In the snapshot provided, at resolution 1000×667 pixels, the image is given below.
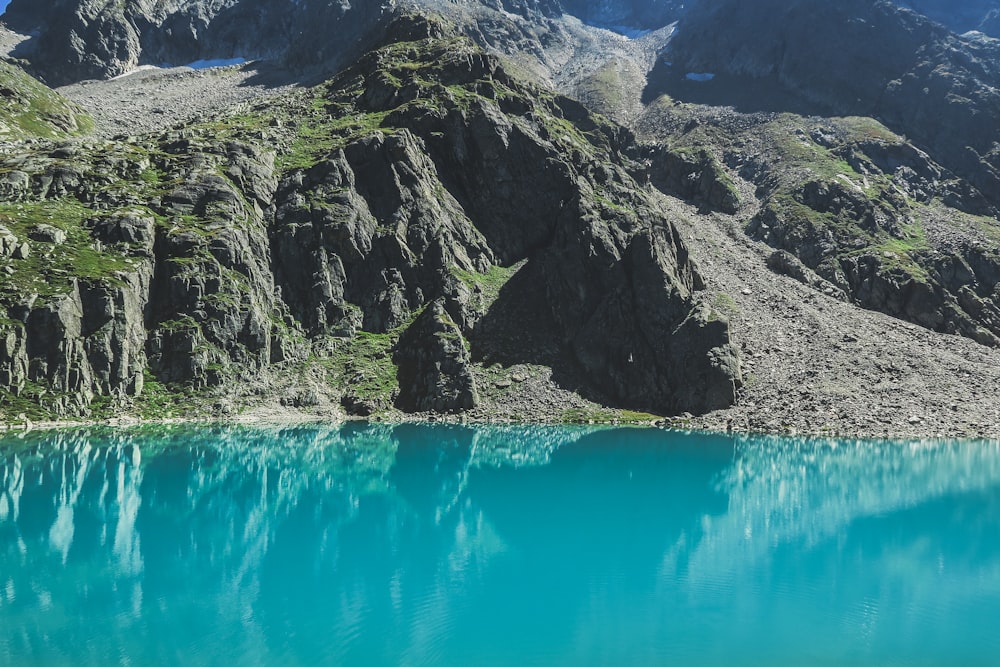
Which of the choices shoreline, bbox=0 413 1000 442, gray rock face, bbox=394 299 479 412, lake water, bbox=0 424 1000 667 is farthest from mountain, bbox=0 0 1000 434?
lake water, bbox=0 424 1000 667

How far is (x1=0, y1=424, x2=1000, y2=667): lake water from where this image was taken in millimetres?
19562

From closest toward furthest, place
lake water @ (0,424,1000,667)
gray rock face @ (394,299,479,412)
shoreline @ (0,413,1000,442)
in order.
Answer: lake water @ (0,424,1000,667), shoreline @ (0,413,1000,442), gray rock face @ (394,299,479,412)

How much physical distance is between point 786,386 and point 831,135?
126446mm

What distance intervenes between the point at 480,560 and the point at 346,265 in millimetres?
73657

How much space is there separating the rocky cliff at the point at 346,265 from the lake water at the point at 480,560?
2129cm

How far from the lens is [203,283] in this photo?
79.8m

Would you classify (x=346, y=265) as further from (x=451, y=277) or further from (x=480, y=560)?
(x=480, y=560)

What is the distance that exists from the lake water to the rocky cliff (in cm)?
2129

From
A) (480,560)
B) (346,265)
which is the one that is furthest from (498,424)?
(480,560)

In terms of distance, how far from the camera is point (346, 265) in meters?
95.1

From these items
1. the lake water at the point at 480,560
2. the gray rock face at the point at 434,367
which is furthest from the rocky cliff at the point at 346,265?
the lake water at the point at 480,560

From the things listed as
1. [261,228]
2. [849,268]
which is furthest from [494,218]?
[849,268]

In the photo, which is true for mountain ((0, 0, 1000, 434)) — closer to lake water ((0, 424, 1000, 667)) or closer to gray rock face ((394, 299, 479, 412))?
gray rock face ((394, 299, 479, 412))

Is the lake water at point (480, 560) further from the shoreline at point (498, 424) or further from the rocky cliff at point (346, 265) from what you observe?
A: the rocky cliff at point (346, 265)
